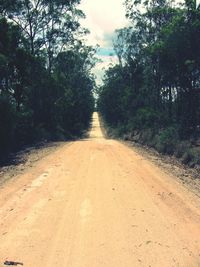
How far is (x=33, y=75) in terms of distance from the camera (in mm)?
33188

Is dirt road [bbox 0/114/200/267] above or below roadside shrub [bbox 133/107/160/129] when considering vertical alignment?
below

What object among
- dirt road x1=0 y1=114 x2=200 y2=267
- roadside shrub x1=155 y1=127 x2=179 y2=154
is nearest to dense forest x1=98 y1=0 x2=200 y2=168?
roadside shrub x1=155 y1=127 x2=179 y2=154

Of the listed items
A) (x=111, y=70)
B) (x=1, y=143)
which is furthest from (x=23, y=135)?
(x=111, y=70)

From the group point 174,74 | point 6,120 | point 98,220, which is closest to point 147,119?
point 174,74

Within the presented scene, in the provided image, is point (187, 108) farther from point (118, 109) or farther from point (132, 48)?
point (118, 109)

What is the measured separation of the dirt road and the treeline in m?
9.66

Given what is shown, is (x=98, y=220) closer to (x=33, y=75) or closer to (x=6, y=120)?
(x=6, y=120)

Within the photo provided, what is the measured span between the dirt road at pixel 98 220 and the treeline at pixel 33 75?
9.66 meters

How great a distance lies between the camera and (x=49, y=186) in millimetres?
12078

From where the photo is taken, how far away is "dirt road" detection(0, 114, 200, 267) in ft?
22.0

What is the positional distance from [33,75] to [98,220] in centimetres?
2591

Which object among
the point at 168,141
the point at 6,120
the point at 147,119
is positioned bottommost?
the point at 168,141

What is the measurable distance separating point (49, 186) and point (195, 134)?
44.2ft

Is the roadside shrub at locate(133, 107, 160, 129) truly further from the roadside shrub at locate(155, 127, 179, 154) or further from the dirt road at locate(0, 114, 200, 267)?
the dirt road at locate(0, 114, 200, 267)
